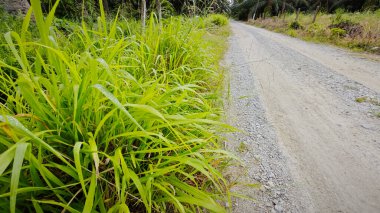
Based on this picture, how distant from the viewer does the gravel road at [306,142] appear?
1425 millimetres

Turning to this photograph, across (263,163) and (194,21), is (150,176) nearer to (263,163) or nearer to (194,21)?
(263,163)

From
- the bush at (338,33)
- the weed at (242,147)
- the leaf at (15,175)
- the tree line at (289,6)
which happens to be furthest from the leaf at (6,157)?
the tree line at (289,6)

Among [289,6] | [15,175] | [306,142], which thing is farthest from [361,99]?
[289,6]

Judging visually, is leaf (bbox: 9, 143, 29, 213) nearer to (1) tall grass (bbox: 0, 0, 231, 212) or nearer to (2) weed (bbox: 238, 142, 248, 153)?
(1) tall grass (bbox: 0, 0, 231, 212)

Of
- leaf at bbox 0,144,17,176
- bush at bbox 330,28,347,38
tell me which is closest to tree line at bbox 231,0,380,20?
bush at bbox 330,28,347,38

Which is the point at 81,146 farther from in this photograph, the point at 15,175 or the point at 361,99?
the point at 361,99

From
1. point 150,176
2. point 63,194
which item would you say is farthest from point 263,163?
point 63,194

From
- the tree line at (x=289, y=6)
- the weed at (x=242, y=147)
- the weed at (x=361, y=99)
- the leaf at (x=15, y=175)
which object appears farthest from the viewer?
the tree line at (x=289, y=6)

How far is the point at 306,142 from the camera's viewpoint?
6.57 feet

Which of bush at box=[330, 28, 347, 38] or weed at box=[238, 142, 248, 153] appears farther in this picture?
bush at box=[330, 28, 347, 38]

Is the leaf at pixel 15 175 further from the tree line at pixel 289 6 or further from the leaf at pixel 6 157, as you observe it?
the tree line at pixel 289 6

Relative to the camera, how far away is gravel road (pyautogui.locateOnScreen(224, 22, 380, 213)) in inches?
56.1

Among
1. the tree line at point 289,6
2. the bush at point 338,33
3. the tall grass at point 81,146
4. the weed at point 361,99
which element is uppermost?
the tree line at point 289,6

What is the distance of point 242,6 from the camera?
36062 millimetres
